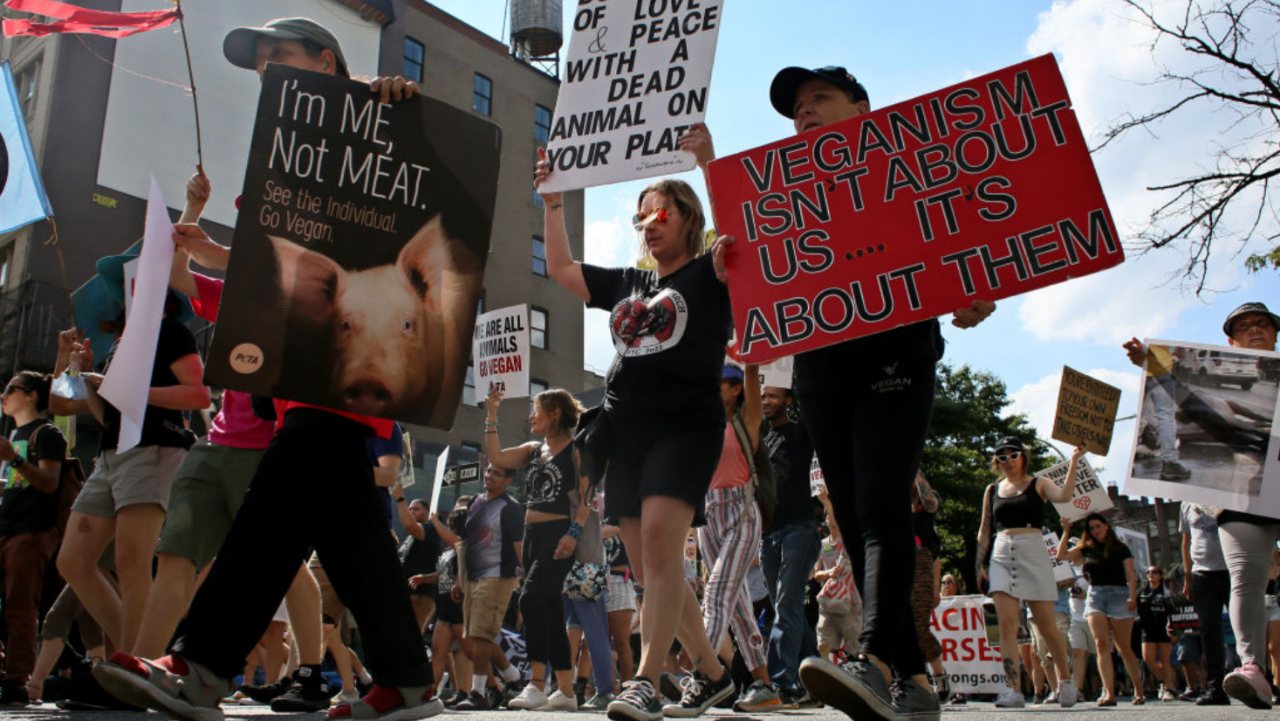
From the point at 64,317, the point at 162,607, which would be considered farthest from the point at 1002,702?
the point at 64,317

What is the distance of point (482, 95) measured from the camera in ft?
120

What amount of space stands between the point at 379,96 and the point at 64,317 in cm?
2492

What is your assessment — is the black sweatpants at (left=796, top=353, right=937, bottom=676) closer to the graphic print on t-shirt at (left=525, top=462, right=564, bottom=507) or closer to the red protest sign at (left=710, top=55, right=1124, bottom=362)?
the red protest sign at (left=710, top=55, right=1124, bottom=362)

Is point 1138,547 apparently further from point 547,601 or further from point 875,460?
point 875,460

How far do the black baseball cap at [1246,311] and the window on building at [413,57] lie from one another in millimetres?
31151

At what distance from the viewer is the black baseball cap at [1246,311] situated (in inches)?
225

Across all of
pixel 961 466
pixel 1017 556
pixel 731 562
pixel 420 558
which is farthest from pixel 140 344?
Answer: pixel 961 466

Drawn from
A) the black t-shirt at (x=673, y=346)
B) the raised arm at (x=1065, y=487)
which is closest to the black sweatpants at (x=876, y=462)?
the black t-shirt at (x=673, y=346)

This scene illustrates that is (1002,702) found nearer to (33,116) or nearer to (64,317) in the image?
(64,317)

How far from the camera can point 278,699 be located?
4668mm

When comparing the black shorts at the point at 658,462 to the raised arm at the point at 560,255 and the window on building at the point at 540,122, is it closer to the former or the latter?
the raised arm at the point at 560,255

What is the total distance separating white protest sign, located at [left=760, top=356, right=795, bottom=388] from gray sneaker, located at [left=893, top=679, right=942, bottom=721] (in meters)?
→ 4.41

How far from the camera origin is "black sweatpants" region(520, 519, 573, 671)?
7148 mm

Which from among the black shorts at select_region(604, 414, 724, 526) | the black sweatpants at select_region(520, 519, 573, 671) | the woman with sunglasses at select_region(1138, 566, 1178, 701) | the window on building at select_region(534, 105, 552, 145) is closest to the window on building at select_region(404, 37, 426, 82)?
the window on building at select_region(534, 105, 552, 145)
